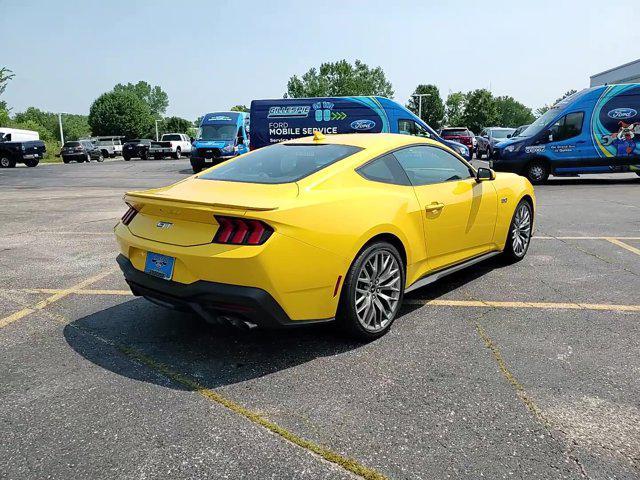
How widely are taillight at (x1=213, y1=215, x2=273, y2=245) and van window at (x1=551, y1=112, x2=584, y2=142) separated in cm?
1367

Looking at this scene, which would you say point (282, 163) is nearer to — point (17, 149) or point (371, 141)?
point (371, 141)

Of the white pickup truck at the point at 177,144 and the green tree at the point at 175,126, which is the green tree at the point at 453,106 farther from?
the white pickup truck at the point at 177,144

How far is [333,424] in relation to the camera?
2.58 metres

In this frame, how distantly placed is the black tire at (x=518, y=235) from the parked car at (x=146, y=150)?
3652cm

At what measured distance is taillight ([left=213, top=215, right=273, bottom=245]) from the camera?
2980 mm

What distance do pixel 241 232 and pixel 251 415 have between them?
102cm

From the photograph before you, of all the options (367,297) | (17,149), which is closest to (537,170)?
(367,297)

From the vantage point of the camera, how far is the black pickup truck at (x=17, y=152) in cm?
3059

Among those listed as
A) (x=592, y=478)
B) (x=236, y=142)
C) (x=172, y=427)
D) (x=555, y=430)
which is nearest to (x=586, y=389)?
(x=555, y=430)

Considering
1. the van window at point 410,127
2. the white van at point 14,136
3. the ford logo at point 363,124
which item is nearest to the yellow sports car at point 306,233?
the van window at point 410,127

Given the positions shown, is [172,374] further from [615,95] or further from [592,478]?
[615,95]

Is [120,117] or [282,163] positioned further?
[120,117]

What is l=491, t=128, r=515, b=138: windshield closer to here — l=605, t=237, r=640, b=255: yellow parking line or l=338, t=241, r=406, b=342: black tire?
l=605, t=237, r=640, b=255: yellow parking line

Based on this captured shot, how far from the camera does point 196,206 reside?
10.4ft
